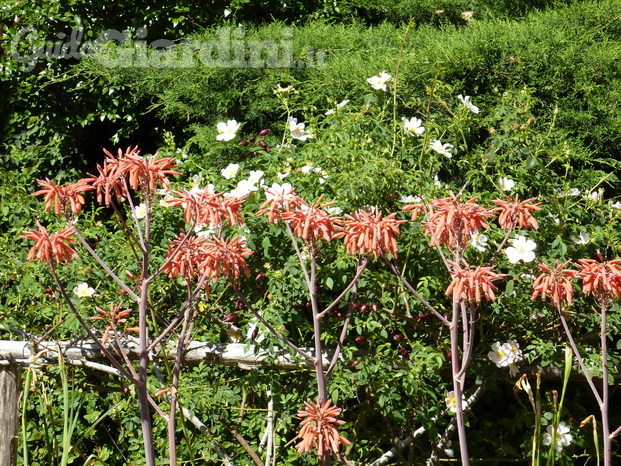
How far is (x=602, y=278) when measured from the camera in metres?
2.18

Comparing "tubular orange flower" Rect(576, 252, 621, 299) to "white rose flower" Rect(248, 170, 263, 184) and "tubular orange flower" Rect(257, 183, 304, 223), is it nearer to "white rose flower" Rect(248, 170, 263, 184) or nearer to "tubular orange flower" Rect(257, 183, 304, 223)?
"tubular orange flower" Rect(257, 183, 304, 223)

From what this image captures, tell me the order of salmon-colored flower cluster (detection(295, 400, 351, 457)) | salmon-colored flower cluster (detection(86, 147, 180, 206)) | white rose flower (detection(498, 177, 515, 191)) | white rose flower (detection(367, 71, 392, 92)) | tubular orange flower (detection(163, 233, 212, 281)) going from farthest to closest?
white rose flower (detection(367, 71, 392, 92))
white rose flower (detection(498, 177, 515, 191))
tubular orange flower (detection(163, 233, 212, 281))
salmon-colored flower cluster (detection(86, 147, 180, 206))
salmon-colored flower cluster (detection(295, 400, 351, 457))

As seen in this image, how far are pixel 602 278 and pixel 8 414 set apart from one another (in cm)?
194

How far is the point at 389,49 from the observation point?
4.29 metres

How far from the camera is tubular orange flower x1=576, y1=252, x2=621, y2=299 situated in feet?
7.09

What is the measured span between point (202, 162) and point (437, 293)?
1547 millimetres

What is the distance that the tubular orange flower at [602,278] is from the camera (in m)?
2.16

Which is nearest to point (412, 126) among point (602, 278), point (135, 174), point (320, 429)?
point (602, 278)

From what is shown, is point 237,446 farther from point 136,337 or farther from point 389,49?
point 389,49

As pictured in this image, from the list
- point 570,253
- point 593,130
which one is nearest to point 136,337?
point 570,253

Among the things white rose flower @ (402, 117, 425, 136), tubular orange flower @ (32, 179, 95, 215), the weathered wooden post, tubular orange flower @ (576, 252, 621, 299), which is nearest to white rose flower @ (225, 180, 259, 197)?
white rose flower @ (402, 117, 425, 136)

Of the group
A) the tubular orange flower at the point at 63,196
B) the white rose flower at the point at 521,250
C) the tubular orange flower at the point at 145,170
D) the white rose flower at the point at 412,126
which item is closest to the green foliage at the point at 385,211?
the white rose flower at the point at 412,126

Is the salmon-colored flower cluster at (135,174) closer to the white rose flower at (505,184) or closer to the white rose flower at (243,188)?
the white rose flower at (243,188)

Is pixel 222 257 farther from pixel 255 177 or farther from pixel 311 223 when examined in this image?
pixel 255 177
